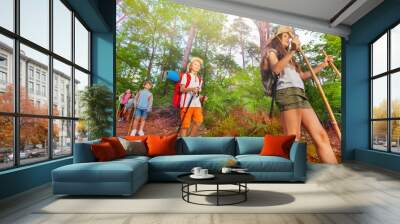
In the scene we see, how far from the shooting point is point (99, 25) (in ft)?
27.5

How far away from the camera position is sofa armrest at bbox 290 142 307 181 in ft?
19.5

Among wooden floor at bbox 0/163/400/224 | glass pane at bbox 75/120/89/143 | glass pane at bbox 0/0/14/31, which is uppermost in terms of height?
glass pane at bbox 0/0/14/31

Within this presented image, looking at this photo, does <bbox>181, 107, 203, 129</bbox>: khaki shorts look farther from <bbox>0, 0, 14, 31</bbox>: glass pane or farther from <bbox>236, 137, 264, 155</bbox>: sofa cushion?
<bbox>0, 0, 14, 31</bbox>: glass pane

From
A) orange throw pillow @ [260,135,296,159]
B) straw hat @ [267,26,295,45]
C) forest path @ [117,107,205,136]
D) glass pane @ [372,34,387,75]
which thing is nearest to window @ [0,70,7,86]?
orange throw pillow @ [260,135,296,159]

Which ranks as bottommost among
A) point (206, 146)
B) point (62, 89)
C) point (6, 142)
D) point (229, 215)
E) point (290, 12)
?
point (229, 215)

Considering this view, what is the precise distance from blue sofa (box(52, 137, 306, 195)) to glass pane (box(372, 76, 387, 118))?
3.48m

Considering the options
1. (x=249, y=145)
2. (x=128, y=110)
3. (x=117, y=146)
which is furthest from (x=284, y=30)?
(x=117, y=146)

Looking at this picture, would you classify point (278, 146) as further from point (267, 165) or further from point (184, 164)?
point (184, 164)

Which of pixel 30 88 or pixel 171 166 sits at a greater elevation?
pixel 30 88

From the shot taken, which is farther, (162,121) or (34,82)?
(162,121)

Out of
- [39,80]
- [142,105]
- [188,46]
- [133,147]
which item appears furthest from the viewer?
[188,46]

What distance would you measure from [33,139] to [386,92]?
24.0ft

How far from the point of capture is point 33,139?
Answer: 568 centimetres

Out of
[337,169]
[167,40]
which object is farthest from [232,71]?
[337,169]
